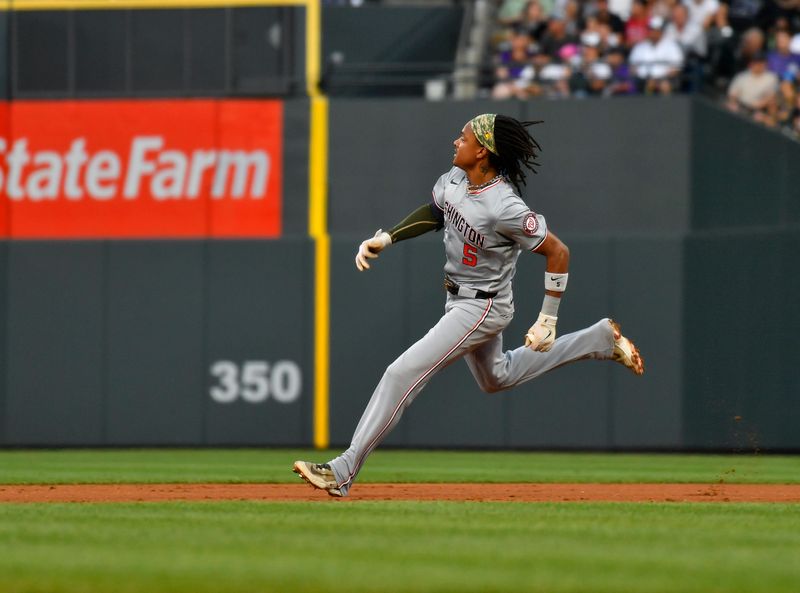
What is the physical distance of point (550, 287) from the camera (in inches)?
343

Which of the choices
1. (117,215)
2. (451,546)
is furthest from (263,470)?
(451,546)

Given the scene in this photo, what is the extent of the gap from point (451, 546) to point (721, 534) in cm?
143

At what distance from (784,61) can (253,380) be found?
677 cm

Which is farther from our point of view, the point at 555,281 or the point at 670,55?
the point at 670,55

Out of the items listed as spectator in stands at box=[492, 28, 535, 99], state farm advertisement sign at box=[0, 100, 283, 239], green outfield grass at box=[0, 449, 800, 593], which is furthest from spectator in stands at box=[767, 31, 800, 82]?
green outfield grass at box=[0, 449, 800, 593]

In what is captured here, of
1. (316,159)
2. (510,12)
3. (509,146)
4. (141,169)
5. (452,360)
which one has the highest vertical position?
(510,12)

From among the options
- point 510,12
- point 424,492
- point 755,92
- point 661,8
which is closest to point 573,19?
point 661,8

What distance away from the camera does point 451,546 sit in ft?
21.1

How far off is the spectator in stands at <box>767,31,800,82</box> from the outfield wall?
0.74m

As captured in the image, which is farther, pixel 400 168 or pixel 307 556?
pixel 400 168

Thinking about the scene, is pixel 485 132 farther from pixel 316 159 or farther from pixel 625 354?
pixel 316 159

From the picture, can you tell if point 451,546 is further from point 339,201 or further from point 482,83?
point 482,83

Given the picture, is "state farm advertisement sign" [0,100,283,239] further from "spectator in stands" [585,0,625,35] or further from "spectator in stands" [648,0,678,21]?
"spectator in stands" [648,0,678,21]

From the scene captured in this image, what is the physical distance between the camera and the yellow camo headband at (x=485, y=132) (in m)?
8.76
